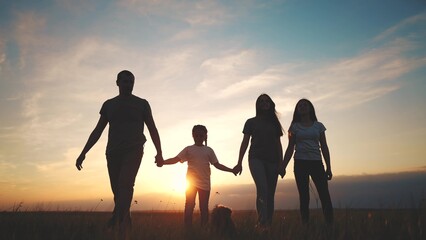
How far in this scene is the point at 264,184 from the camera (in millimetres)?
7406

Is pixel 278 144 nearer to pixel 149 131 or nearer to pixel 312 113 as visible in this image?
pixel 312 113

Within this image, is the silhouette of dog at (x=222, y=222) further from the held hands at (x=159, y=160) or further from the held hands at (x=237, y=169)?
the held hands at (x=237, y=169)

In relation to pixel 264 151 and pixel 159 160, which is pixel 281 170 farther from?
pixel 159 160

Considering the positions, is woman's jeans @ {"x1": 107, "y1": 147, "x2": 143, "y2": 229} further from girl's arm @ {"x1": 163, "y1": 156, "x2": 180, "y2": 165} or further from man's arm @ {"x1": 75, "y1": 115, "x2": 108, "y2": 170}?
girl's arm @ {"x1": 163, "y1": 156, "x2": 180, "y2": 165}

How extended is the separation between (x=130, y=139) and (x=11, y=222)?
2.17 meters

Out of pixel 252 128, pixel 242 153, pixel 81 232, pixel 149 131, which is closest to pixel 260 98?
pixel 252 128

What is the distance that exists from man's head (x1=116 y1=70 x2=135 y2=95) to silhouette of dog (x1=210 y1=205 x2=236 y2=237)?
2435mm

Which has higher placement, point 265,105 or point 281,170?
point 265,105

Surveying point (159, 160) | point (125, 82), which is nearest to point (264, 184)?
point (159, 160)

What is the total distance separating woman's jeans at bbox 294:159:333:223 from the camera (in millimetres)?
7043

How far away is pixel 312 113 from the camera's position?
780 centimetres

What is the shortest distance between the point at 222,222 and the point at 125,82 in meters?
2.78

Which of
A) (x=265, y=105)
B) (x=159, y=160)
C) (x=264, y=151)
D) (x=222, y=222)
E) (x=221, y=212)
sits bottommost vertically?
(x=222, y=222)

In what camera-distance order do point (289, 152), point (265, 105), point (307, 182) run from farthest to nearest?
point (265, 105) < point (289, 152) < point (307, 182)
